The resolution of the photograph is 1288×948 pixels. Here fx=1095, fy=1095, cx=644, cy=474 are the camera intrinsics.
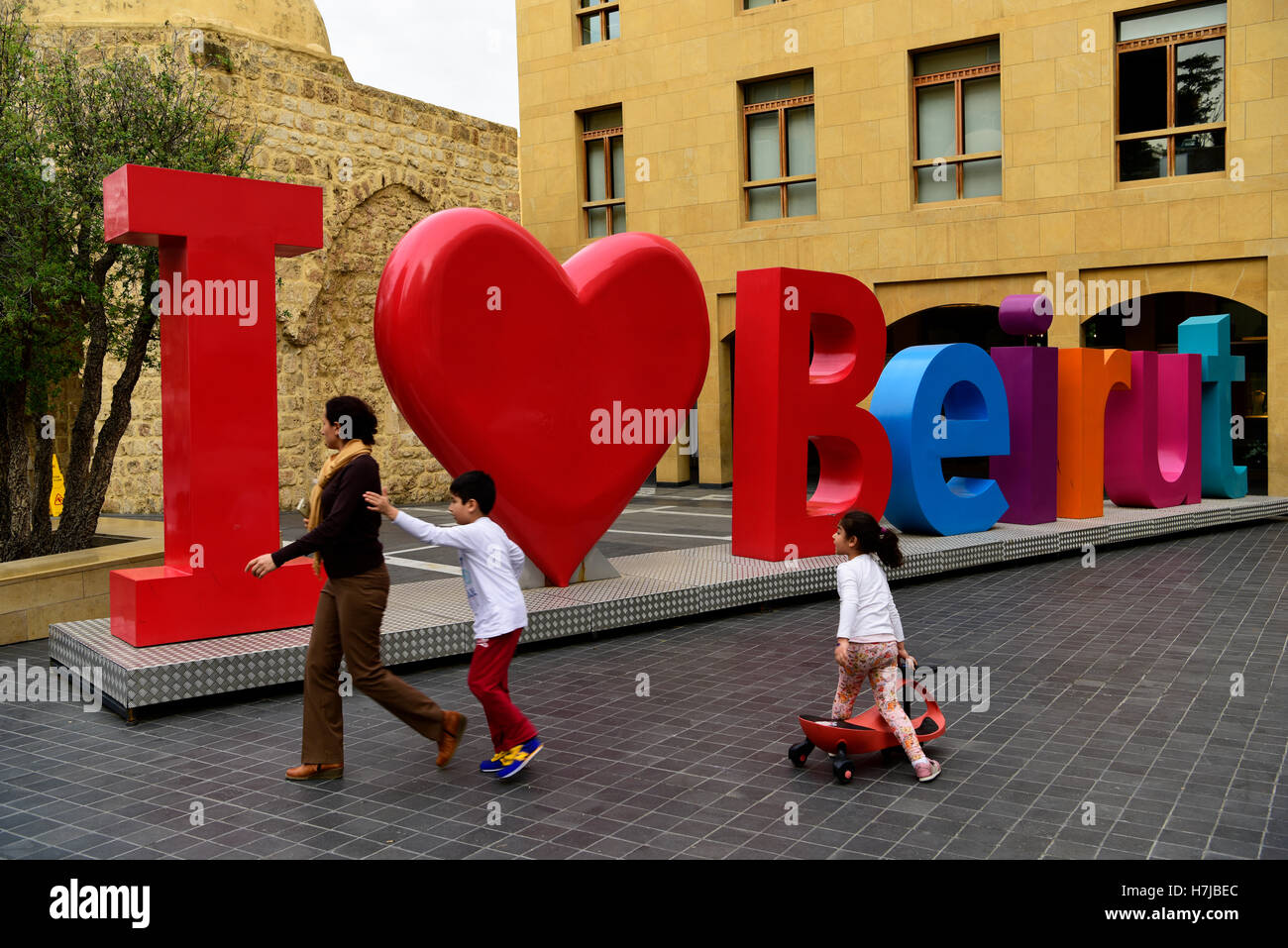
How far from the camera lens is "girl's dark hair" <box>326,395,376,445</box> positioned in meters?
5.35

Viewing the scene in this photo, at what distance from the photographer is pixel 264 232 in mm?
7520

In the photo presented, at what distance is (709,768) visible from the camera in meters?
5.52

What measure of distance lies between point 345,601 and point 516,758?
3.70 ft

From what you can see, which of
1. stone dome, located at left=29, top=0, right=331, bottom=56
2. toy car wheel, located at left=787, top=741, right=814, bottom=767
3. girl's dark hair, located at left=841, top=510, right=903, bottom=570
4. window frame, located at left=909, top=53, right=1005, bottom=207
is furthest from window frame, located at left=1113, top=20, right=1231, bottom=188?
toy car wheel, located at left=787, top=741, right=814, bottom=767

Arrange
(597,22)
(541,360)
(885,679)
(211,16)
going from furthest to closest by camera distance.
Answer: (597,22), (211,16), (541,360), (885,679)

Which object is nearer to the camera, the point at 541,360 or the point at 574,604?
the point at 574,604

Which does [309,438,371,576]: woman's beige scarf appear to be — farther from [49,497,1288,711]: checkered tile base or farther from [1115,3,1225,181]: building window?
[1115,3,1225,181]: building window

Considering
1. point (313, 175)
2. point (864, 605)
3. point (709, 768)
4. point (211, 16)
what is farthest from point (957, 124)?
point (709, 768)

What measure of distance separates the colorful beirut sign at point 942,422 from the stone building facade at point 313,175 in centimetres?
938

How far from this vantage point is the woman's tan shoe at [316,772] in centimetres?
538

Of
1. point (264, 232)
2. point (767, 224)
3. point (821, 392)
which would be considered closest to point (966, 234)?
point (767, 224)

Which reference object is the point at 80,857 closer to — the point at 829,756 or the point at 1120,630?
the point at 829,756

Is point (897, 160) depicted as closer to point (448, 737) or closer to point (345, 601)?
point (448, 737)

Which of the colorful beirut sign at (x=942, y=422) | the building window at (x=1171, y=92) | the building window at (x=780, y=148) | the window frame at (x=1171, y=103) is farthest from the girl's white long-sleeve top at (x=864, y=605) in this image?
the building window at (x=780, y=148)
